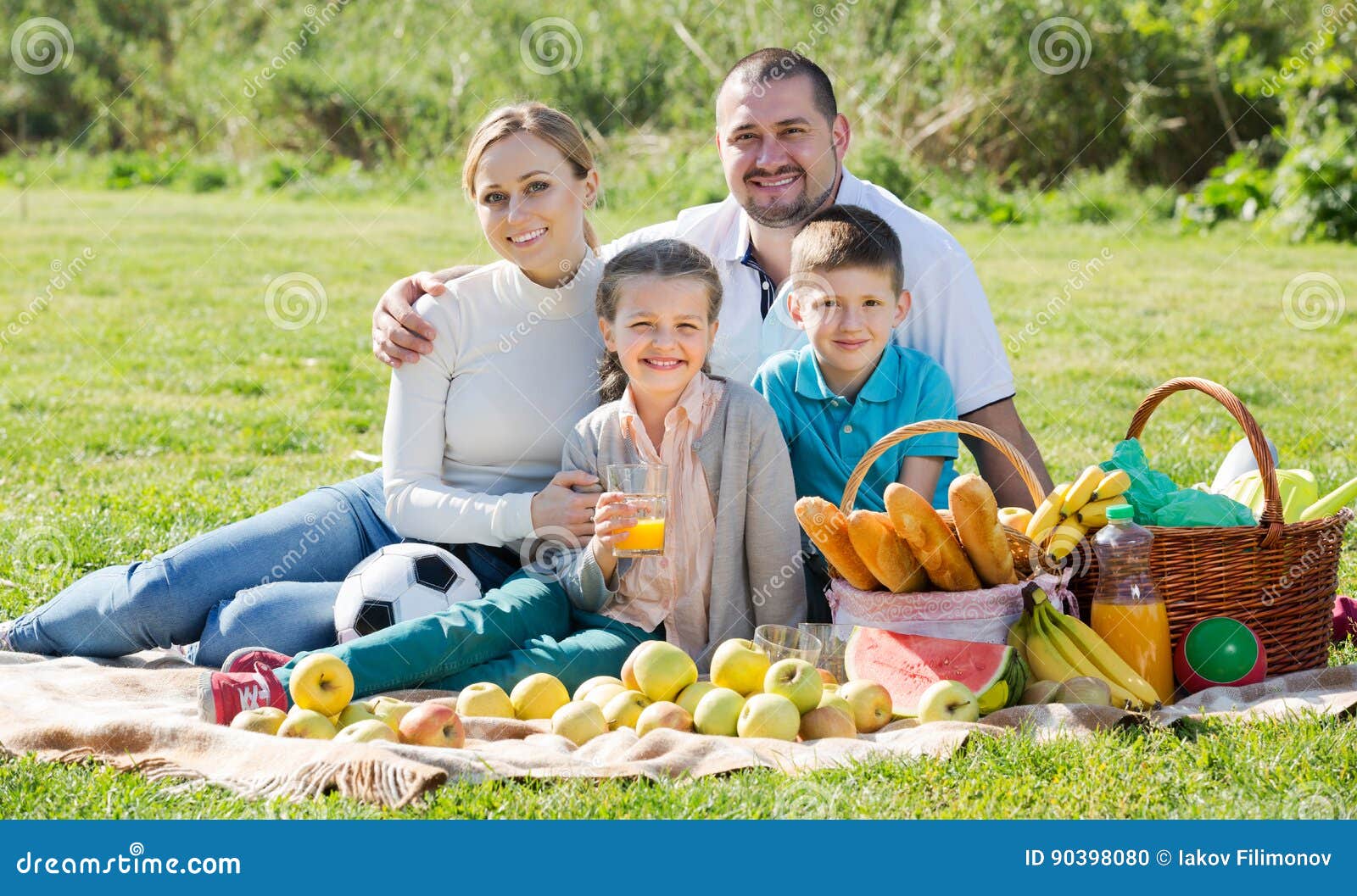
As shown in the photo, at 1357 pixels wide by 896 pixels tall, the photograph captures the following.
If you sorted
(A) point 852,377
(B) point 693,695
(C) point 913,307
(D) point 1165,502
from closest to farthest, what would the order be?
(B) point 693,695 < (D) point 1165,502 < (A) point 852,377 < (C) point 913,307

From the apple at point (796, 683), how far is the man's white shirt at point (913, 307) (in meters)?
1.47

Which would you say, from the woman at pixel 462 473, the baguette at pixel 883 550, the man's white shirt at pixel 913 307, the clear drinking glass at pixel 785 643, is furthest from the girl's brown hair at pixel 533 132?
the clear drinking glass at pixel 785 643

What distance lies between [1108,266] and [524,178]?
852 cm

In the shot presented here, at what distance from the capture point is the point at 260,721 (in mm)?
3447

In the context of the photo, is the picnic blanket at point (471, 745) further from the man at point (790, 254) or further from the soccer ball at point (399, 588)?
the man at point (790, 254)

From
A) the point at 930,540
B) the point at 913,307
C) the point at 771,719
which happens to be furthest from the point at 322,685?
the point at 913,307

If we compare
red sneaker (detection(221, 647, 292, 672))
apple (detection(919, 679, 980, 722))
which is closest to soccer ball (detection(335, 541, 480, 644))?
red sneaker (detection(221, 647, 292, 672))

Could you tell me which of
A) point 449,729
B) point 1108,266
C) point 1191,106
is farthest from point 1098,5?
point 449,729

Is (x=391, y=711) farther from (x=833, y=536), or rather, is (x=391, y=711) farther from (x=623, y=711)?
(x=833, y=536)

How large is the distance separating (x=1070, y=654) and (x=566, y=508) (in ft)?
4.68

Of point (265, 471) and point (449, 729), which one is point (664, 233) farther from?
point (265, 471)

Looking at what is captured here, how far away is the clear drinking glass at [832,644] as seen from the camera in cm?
390

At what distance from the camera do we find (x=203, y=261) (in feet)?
42.6

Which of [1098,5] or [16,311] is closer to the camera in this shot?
[16,311]
